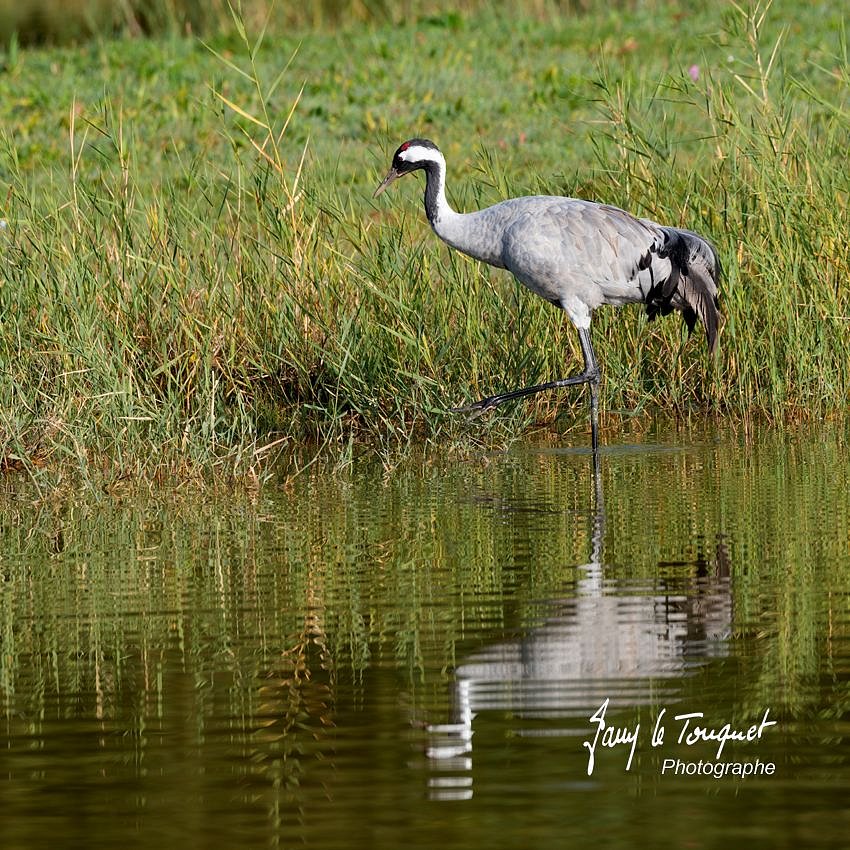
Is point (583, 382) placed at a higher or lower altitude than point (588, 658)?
higher

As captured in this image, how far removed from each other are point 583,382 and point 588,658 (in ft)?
13.3

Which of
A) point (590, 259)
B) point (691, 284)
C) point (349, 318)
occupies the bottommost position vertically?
point (349, 318)

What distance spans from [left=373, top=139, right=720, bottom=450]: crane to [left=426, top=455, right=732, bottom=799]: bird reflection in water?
3.09 m

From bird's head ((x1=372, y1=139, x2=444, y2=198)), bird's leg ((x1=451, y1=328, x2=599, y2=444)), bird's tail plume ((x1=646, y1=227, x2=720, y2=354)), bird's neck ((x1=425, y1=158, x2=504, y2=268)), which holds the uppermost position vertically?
bird's head ((x1=372, y1=139, x2=444, y2=198))

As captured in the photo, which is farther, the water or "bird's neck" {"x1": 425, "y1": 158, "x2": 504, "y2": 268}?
"bird's neck" {"x1": 425, "y1": 158, "x2": 504, "y2": 268}

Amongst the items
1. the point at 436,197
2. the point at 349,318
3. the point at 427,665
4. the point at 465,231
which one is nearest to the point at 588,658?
the point at 427,665

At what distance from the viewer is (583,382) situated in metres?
8.36

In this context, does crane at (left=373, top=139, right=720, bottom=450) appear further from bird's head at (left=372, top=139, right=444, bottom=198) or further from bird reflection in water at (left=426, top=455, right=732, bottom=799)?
bird reflection in water at (left=426, top=455, right=732, bottom=799)

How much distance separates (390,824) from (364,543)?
8.53 ft

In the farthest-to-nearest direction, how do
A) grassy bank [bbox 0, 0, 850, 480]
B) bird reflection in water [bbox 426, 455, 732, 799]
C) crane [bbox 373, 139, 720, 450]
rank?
crane [bbox 373, 139, 720, 450]
grassy bank [bbox 0, 0, 850, 480]
bird reflection in water [bbox 426, 455, 732, 799]

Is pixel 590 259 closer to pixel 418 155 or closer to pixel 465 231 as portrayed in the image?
pixel 465 231

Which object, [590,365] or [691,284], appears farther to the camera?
[590,365]

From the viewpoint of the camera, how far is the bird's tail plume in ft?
26.7

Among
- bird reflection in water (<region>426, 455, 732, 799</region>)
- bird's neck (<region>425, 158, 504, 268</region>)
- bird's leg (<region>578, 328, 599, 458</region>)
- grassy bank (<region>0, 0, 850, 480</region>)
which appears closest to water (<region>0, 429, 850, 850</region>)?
bird reflection in water (<region>426, 455, 732, 799</region>)
